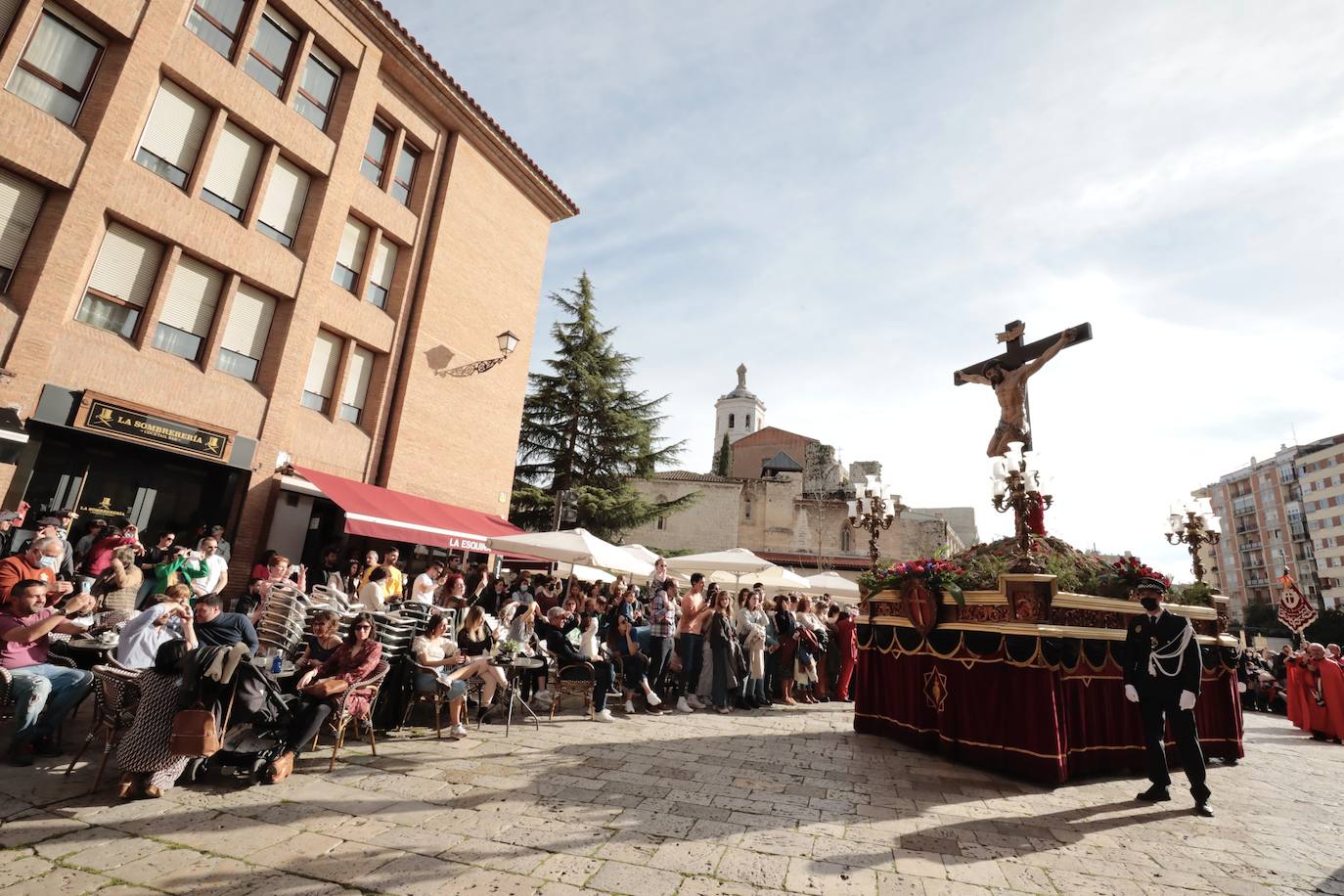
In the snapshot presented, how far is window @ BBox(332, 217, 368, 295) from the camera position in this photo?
1430cm

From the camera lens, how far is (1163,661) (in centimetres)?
577

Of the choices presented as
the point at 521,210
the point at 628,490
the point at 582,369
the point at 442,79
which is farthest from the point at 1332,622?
the point at 442,79

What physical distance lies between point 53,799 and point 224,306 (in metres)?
10.2

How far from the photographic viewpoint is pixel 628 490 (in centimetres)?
2464

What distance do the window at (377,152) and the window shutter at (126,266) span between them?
5545 mm

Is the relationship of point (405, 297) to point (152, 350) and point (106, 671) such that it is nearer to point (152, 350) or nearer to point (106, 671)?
point (152, 350)

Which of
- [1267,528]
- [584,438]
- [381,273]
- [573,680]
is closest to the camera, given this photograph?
[573,680]

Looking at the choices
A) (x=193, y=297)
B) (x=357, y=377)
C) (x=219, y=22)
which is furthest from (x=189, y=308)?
(x=219, y=22)

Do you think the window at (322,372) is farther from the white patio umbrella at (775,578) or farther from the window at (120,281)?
the white patio umbrella at (775,578)

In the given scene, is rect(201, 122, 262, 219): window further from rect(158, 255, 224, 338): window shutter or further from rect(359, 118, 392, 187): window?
rect(359, 118, 392, 187): window

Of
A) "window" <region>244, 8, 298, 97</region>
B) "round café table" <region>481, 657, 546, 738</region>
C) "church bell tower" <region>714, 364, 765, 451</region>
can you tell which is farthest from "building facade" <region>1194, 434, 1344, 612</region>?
"window" <region>244, 8, 298, 97</region>

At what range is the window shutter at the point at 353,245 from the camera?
14.4 meters

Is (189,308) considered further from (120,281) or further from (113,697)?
(113,697)

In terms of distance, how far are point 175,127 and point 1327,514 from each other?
3386 inches
